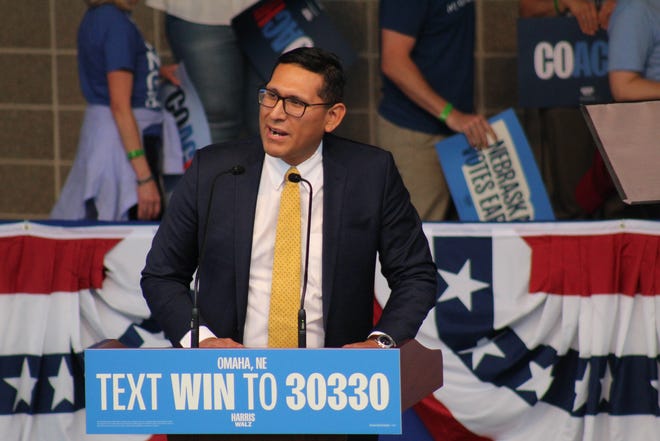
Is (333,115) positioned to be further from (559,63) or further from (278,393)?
(559,63)

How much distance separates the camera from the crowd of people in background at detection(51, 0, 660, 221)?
16.5ft

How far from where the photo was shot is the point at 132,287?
4391mm

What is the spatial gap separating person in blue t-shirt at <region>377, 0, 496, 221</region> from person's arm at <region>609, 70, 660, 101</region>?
0.65m

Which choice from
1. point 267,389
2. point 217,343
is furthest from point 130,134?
point 267,389

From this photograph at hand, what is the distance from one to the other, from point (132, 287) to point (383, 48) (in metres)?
1.58

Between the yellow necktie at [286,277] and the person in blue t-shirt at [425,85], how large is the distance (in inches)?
90.4

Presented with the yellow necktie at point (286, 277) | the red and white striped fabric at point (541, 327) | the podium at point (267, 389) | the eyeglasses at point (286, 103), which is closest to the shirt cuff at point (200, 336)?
the yellow necktie at point (286, 277)

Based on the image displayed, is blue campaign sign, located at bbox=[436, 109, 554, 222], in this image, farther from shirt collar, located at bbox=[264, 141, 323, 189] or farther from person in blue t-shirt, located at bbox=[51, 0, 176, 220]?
shirt collar, located at bbox=[264, 141, 323, 189]

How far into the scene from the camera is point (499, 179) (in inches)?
195

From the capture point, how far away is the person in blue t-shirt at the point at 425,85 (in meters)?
5.09

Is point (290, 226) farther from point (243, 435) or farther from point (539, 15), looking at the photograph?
point (539, 15)

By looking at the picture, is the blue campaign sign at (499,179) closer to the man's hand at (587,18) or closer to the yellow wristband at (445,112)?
the yellow wristband at (445,112)

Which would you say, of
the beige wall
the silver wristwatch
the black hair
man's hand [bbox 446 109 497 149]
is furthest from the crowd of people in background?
the silver wristwatch

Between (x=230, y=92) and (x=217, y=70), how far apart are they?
0.12 meters
